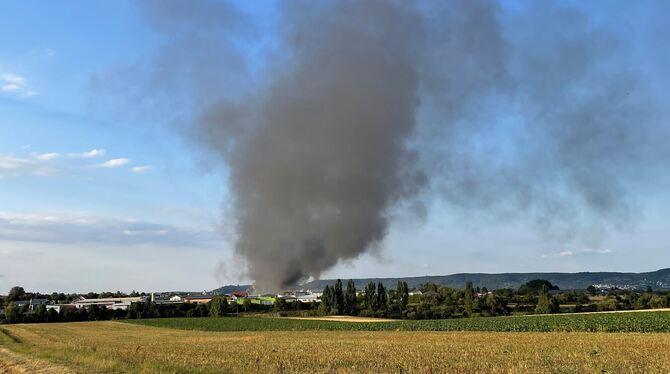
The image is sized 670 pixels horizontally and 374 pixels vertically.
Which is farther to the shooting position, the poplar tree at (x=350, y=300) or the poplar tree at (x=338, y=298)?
the poplar tree at (x=350, y=300)

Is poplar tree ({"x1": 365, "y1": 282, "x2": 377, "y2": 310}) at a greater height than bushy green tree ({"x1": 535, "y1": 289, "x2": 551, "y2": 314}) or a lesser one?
greater

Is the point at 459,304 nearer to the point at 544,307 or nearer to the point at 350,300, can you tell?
the point at 350,300

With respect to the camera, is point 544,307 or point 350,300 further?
point 350,300

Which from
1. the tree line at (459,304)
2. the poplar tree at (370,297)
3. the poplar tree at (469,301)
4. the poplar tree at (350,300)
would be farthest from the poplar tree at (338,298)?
the poplar tree at (469,301)

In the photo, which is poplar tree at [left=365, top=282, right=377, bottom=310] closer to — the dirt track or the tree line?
the tree line

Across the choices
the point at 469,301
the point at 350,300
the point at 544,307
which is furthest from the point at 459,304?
the point at 544,307

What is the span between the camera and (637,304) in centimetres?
14138

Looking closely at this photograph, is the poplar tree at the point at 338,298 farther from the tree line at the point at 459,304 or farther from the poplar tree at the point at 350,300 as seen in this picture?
the poplar tree at the point at 350,300

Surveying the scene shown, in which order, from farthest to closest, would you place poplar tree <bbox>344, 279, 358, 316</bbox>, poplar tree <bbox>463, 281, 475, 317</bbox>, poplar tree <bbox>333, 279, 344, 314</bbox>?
poplar tree <bbox>344, 279, 358, 316</bbox>
poplar tree <bbox>333, 279, 344, 314</bbox>
poplar tree <bbox>463, 281, 475, 317</bbox>

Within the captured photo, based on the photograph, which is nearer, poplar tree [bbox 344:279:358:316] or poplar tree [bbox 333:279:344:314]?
poplar tree [bbox 333:279:344:314]

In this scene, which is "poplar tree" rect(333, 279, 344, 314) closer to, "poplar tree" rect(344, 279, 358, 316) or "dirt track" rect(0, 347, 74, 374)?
"poplar tree" rect(344, 279, 358, 316)

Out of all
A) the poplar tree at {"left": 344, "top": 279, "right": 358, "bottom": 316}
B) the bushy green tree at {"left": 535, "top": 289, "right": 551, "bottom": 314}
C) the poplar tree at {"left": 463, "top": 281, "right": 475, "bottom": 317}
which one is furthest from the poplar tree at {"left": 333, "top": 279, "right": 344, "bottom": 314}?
the bushy green tree at {"left": 535, "top": 289, "right": 551, "bottom": 314}

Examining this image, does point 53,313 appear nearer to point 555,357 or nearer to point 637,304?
point 555,357

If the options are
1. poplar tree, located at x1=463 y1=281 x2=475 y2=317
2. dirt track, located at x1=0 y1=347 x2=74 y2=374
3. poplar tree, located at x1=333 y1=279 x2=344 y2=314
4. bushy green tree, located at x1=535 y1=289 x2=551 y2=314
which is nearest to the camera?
dirt track, located at x1=0 y1=347 x2=74 y2=374
